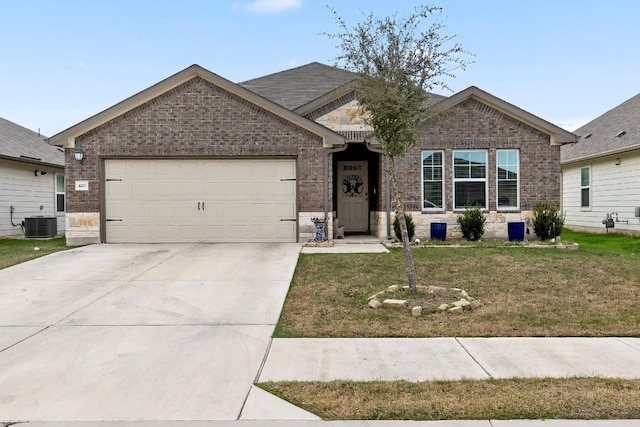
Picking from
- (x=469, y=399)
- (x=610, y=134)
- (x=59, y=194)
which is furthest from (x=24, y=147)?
(x=610, y=134)

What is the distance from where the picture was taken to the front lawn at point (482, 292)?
241 inches

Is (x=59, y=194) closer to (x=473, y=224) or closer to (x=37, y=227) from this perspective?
(x=37, y=227)

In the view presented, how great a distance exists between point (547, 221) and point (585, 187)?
764 cm

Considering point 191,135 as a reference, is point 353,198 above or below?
below

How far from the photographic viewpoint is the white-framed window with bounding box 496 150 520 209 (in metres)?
14.6

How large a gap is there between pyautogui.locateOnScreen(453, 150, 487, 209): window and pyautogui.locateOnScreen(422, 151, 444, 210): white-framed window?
405 millimetres

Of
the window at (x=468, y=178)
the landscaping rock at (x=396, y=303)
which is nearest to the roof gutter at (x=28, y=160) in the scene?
the window at (x=468, y=178)

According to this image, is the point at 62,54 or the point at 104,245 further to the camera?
the point at 62,54

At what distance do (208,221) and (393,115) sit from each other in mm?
7942

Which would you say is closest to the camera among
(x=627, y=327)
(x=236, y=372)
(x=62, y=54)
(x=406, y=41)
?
(x=236, y=372)

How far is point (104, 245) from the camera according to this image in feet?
44.0

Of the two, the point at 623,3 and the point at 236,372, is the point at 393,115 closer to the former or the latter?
the point at 236,372

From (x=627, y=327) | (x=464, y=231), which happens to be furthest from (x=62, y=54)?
(x=627, y=327)

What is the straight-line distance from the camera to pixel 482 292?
26.4 feet
